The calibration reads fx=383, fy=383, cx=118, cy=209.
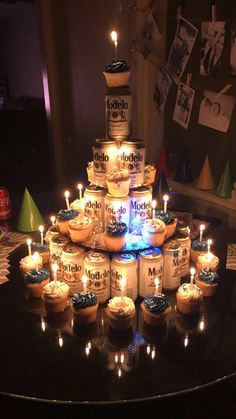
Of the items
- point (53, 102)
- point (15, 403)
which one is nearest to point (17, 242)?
point (15, 403)

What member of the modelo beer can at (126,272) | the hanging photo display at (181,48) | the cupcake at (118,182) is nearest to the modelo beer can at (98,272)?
the modelo beer can at (126,272)

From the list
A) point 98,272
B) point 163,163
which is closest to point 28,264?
point 98,272

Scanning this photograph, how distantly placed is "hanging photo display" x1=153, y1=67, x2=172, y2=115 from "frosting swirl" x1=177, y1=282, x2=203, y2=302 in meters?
1.46

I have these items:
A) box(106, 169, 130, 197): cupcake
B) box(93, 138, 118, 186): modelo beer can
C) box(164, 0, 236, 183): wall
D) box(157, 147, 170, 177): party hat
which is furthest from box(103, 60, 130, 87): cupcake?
box(157, 147, 170, 177): party hat

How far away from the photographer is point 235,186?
2.18 m

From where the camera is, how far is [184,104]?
2.28m

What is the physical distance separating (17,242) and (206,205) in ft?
3.63

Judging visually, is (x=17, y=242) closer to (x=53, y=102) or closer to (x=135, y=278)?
(x=135, y=278)

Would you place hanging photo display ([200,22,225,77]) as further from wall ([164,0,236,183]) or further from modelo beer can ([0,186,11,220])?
modelo beer can ([0,186,11,220])

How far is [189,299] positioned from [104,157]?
23.6 inches

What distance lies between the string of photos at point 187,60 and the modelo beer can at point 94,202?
1.02 m

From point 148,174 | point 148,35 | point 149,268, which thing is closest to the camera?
point 149,268

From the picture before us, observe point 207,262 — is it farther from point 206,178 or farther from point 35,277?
point 206,178

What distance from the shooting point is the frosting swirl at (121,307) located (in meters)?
1.23
